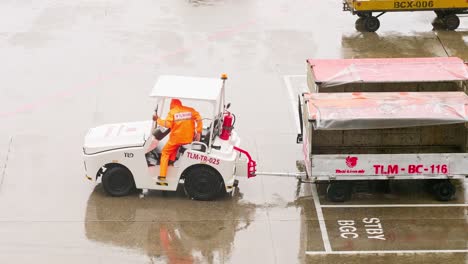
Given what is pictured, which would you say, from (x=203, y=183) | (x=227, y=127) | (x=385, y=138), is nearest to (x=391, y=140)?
(x=385, y=138)

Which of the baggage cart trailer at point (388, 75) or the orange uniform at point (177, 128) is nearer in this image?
the orange uniform at point (177, 128)

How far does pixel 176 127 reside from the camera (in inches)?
631

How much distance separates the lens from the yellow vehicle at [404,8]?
85.7 ft

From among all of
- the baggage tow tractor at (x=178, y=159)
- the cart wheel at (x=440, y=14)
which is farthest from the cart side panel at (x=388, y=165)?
the cart wheel at (x=440, y=14)

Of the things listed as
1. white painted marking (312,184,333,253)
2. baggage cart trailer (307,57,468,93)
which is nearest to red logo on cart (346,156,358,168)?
white painted marking (312,184,333,253)

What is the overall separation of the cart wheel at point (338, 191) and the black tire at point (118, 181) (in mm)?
3677

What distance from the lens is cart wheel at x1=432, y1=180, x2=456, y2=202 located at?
16.5 meters

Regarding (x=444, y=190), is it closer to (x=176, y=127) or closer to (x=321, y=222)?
(x=321, y=222)

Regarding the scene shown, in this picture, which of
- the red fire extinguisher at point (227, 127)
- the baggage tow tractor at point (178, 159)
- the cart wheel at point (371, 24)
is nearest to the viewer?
the baggage tow tractor at point (178, 159)

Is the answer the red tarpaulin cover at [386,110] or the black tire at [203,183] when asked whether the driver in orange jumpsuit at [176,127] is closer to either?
the black tire at [203,183]

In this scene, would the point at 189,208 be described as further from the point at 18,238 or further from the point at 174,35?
the point at 174,35

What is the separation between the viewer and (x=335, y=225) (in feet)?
51.7

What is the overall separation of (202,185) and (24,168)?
3930 millimetres

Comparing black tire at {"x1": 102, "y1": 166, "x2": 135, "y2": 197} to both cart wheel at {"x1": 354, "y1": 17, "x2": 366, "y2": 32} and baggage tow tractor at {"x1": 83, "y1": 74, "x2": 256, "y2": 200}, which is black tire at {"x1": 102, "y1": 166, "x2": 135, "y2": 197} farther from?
cart wheel at {"x1": 354, "y1": 17, "x2": 366, "y2": 32}
